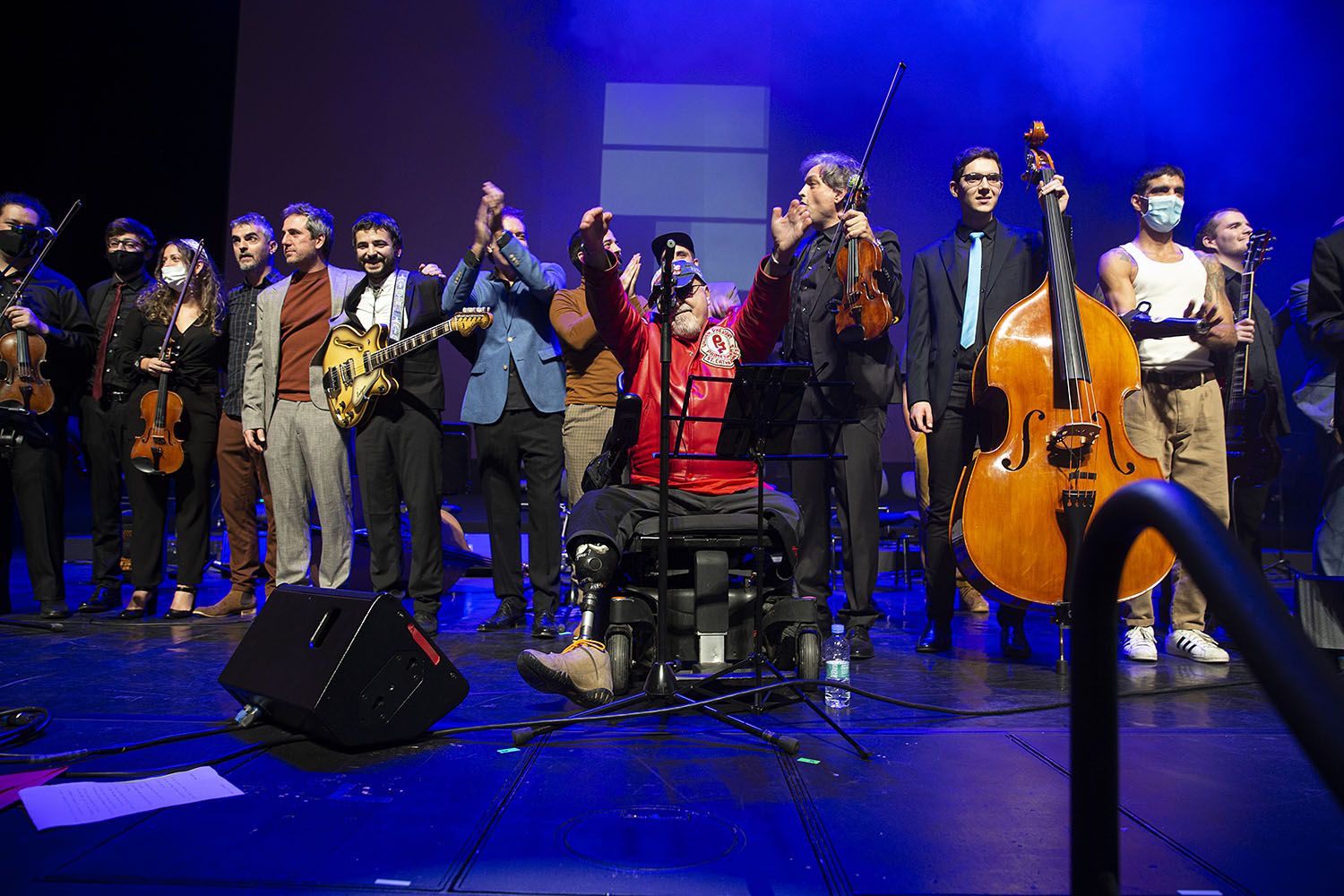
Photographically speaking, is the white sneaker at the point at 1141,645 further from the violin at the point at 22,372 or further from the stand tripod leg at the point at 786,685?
the violin at the point at 22,372

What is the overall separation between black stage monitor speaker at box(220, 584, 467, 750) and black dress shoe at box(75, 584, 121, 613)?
2.83 meters

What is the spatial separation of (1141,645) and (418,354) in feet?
11.9

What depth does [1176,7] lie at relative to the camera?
6867 mm

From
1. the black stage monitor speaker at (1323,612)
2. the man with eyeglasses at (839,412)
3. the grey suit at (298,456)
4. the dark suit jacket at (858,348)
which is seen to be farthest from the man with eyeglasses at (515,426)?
the black stage monitor speaker at (1323,612)

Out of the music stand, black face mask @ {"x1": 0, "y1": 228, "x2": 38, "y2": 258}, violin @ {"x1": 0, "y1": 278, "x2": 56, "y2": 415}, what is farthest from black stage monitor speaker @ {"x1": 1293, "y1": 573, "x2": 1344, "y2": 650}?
black face mask @ {"x1": 0, "y1": 228, "x2": 38, "y2": 258}

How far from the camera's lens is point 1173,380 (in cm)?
404

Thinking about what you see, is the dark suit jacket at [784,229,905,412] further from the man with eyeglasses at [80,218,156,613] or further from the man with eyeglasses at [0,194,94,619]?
the man with eyeglasses at [0,194,94,619]

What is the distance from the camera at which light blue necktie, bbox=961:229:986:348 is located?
13.3 feet

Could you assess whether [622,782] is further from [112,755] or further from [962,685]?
[962,685]

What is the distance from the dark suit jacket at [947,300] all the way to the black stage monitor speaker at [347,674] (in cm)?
247

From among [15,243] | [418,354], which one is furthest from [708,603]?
[15,243]

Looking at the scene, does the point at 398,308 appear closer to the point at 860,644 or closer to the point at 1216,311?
the point at 860,644

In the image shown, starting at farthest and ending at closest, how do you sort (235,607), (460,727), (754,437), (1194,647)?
(235,607)
(1194,647)
(754,437)
(460,727)

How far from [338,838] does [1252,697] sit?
3082 millimetres
